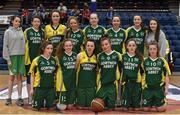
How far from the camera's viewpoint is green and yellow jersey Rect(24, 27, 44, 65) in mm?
5750

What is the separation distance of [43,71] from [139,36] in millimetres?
1485

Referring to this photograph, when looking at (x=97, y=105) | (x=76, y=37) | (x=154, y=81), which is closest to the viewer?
(x=97, y=105)

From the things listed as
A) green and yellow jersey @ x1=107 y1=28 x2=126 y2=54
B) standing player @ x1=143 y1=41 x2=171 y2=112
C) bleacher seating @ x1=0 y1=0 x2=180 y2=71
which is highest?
bleacher seating @ x1=0 y1=0 x2=180 y2=71

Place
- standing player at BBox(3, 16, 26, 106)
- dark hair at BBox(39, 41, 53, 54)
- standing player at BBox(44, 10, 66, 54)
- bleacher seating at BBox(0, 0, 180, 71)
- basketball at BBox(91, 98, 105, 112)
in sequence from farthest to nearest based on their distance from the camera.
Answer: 1. bleacher seating at BBox(0, 0, 180, 71)
2. standing player at BBox(44, 10, 66, 54)
3. standing player at BBox(3, 16, 26, 106)
4. dark hair at BBox(39, 41, 53, 54)
5. basketball at BBox(91, 98, 105, 112)

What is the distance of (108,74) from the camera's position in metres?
5.48

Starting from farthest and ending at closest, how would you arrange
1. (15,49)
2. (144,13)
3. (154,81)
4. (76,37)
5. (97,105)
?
(144,13)
(76,37)
(15,49)
(154,81)
(97,105)

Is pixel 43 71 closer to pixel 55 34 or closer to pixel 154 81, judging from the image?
pixel 55 34

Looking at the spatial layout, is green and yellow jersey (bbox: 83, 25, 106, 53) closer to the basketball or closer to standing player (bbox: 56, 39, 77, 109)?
standing player (bbox: 56, 39, 77, 109)

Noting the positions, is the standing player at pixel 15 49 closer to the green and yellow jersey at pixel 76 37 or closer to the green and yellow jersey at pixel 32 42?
the green and yellow jersey at pixel 32 42

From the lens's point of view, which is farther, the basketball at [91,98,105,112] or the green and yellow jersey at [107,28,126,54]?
the green and yellow jersey at [107,28,126,54]

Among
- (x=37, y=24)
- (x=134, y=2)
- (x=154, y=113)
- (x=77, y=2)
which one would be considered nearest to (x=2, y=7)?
(x=77, y=2)

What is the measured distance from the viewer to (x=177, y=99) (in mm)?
6367

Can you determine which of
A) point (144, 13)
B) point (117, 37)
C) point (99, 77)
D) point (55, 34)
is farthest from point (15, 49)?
point (144, 13)

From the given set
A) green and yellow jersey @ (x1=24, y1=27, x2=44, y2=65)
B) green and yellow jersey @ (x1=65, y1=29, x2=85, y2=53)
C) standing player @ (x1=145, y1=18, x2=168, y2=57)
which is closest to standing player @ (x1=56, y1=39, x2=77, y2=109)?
green and yellow jersey @ (x1=65, y1=29, x2=85, y2=53)
